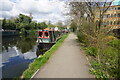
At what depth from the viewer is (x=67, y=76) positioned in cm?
570

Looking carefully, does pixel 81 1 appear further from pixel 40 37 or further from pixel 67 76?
pixel 67 76

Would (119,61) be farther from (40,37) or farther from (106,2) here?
(40,37)

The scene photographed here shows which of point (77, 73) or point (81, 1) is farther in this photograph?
point (81, 1)

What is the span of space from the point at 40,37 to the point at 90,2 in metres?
10.2

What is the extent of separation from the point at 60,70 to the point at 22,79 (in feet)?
6.32

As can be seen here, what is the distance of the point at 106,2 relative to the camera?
534 inches

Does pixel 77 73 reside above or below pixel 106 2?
below

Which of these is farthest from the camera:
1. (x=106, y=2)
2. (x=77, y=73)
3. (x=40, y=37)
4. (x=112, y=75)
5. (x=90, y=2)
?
(x=40, y=37)

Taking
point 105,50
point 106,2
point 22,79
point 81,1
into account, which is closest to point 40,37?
point 81,1

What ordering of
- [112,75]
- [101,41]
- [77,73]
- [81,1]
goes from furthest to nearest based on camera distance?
[81,1] < [101,41] < [77,73] < [112,75]

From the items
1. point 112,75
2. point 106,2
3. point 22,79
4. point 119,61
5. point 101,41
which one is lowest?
point 22,79

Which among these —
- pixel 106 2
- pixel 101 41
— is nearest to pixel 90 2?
pixel 106 2

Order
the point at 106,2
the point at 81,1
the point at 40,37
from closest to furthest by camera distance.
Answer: the point at 106,2
the point at 81,1
the point at 40,37

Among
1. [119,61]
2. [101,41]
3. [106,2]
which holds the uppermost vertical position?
[106,2]
